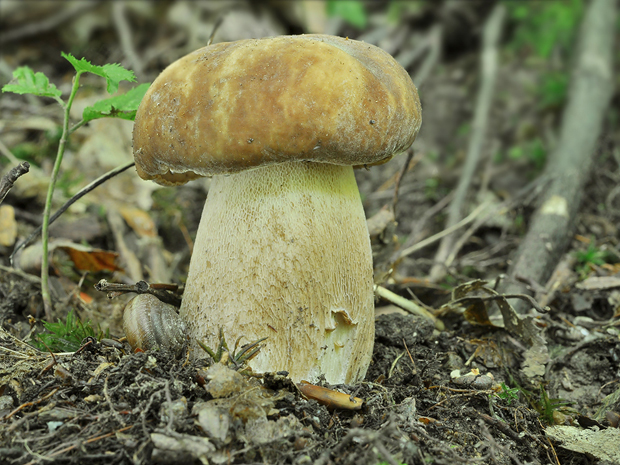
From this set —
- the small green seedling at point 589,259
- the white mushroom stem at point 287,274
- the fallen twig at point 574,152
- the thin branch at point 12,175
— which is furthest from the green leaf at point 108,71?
the small green seedling at point 589,259

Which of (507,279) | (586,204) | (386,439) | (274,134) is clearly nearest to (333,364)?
(386,439)

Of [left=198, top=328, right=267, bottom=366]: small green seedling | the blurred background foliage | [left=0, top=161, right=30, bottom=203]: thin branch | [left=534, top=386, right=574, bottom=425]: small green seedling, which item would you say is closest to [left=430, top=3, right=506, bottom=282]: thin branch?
the blurred background foliage

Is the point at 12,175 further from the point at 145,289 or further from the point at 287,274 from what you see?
the point at 287,274

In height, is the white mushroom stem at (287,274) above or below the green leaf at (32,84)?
below

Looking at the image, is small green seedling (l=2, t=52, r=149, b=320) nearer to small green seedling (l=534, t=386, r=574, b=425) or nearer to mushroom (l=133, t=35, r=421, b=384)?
mushroom (l=133, t=35, r=421, b=384)

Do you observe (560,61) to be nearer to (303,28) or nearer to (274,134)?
(303,28)

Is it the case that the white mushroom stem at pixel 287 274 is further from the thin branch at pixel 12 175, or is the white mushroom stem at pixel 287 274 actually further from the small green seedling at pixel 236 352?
the thin branch at pixel 12 175
